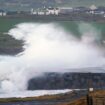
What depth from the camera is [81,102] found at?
23562mm

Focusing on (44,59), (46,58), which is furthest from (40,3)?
(44,59)

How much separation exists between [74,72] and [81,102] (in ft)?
55.0

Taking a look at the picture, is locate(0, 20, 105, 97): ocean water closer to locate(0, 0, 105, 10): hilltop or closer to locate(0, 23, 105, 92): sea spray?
locate(0, 23, 105, 92): sea spray

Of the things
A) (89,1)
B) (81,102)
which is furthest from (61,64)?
(89,1)

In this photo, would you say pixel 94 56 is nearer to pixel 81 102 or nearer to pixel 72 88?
pixel 72 88

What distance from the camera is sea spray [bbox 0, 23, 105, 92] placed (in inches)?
1620

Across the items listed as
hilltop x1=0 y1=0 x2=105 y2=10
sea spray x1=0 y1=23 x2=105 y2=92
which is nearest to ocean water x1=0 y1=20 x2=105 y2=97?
sea spray x1=0 y1=23 x2=105 y2=92

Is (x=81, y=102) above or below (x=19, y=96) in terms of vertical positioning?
above

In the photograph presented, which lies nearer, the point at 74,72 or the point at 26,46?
the point at 74,72

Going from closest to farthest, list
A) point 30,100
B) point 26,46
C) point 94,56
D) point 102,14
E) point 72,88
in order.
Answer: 1. point 30,100
2. point 72,88
3. point 94,56
4. point 26,46
5. point 102,14

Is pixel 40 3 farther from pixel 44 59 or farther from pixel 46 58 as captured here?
pixel 44 59

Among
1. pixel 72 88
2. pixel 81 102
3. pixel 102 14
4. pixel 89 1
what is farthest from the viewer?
pixel 89 1

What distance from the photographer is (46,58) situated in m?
47.1

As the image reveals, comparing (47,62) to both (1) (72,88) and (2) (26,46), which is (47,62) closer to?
(1) (72,88)
